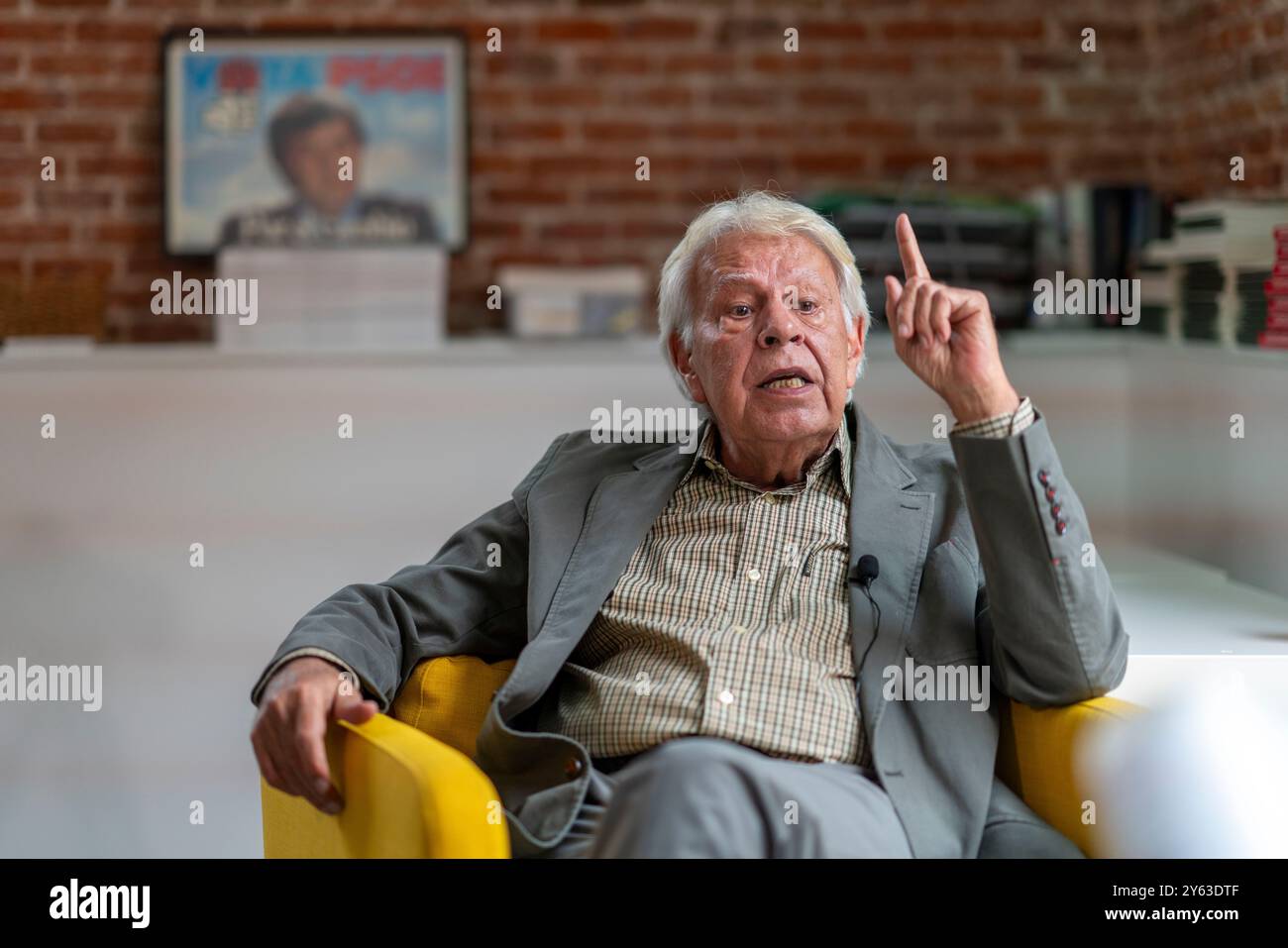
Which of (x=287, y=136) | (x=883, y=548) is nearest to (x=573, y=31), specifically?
(x=287, y=136)

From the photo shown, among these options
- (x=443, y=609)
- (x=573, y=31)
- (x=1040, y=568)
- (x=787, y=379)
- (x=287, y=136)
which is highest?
(x=573, y=31)

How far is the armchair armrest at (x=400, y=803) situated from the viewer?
1646 mm

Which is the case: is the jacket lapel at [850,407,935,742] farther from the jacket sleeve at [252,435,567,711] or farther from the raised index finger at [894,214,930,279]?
the jacket sleeve at [252,435,567,711]

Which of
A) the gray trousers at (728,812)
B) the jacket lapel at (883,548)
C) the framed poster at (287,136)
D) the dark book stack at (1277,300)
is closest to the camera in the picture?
the gray trousers at (728,812)

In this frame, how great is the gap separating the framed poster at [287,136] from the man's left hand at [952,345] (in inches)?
78.3

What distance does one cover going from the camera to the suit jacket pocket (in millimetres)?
1944

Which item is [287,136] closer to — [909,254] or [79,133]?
[79,133]

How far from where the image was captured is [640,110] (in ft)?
12.2

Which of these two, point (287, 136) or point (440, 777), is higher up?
point (287, 136)

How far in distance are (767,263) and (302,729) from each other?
36.7 inches

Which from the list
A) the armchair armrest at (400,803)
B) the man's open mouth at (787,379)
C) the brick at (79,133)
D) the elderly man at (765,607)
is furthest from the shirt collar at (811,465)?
the brick at (79,133)

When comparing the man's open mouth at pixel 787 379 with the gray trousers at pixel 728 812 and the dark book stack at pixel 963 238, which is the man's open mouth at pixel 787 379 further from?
the dark book stack at pixel 963 238

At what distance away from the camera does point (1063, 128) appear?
148 inches
